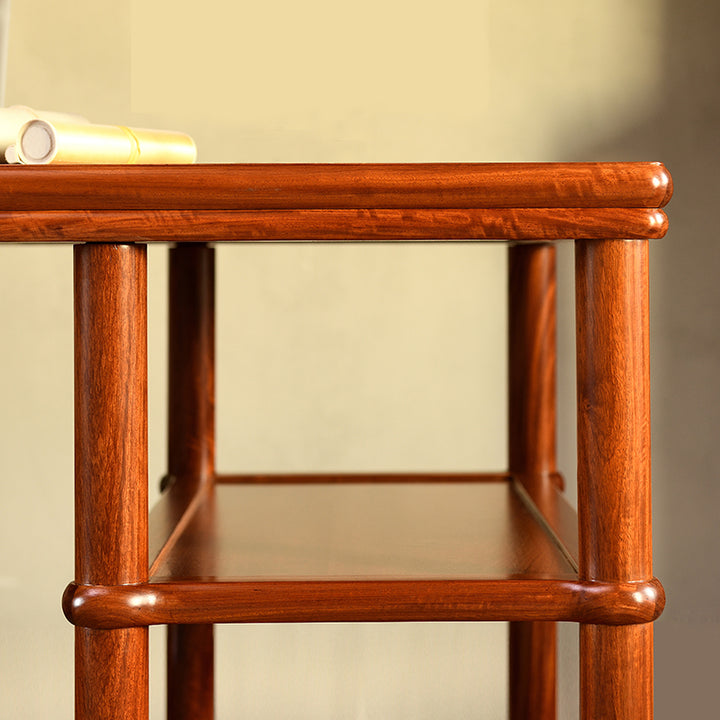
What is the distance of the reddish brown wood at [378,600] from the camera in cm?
51

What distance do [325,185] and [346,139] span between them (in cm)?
116

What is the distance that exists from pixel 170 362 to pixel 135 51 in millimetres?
804

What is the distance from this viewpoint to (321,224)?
483 mm

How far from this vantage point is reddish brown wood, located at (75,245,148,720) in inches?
19.3

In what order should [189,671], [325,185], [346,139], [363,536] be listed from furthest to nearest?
[346,139] → [189,671] → [363,536] → [325,185]

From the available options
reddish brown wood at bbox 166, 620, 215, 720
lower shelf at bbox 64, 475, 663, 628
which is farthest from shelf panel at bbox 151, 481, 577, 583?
reddish brown wood at bbox 166, 620, 215, 720

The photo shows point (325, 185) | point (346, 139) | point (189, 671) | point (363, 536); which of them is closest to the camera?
point (325, 185)

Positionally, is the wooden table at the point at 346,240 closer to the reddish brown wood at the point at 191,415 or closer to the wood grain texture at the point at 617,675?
the wood grain texture at the point at 617,675

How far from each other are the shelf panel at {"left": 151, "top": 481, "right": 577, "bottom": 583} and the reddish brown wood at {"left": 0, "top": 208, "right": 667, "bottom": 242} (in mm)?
167

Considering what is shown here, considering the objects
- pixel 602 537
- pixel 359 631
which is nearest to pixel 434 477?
pixel 602 537

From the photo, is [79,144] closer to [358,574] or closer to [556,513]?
[358,574]

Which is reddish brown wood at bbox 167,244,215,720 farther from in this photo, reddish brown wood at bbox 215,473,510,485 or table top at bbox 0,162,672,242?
table top at bbox 0,162,672,242

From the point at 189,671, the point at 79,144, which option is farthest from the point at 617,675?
the point at 189,671

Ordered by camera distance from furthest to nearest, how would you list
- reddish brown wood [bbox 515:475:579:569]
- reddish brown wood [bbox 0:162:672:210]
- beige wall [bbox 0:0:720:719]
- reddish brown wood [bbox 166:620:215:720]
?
beige wall [bbox 0:0:720:719]
reddish brown wood [bbox 166:620:215:720]
reddish brown wood [bbox 515:475:579:569]
reddish brown wood [bbox 0:162:672:210]
